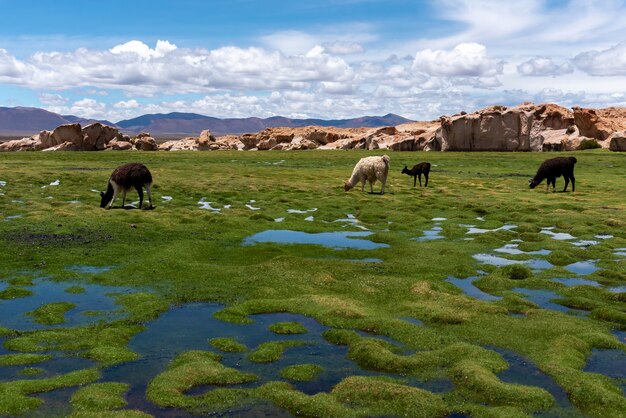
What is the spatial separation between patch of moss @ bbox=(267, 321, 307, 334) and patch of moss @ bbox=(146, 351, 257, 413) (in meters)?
2.02

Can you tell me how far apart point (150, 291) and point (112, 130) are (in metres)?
129

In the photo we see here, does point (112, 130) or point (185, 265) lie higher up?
point (112, 130)

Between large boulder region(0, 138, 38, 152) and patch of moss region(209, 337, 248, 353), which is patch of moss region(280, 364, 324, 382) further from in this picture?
large boulder region(0, 138, 38, 152)

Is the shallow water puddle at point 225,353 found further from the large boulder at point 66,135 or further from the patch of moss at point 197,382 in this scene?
the large boulder at point 66,135

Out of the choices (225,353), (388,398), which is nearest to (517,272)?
(388,398)

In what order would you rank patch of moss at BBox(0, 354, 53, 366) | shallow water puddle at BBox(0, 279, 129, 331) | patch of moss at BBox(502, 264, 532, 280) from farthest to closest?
1. patch of moss at BBox(502, 264, 532, 280)
2. shallow water puddle at BBox(0, 279, 129, 331)
3. patch of moss at BBox(0, 354, 53, 366)

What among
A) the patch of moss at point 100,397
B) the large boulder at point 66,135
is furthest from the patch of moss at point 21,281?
the large boulder at point 66,135

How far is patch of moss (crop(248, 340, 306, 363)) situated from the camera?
1110 cm

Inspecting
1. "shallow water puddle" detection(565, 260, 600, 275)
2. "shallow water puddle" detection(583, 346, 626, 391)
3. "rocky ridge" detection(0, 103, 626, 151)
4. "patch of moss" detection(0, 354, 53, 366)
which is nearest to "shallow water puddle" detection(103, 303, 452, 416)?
"patch of moss" detection(0, 354, 53, 366)

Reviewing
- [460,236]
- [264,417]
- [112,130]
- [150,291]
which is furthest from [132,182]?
[112,130]

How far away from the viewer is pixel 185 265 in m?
18.4

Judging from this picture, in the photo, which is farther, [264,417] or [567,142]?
[567,142]

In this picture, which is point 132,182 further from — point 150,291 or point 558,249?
point 558,249

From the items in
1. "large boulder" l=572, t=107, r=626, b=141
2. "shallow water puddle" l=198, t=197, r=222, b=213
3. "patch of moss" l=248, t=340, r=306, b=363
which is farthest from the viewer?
"large boulder" l=572, t=107, r=626, b=141
